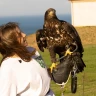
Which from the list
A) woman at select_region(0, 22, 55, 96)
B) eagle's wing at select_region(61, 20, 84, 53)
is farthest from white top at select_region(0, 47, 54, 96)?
eagle's wing at select_region(61, 20, 84, 53)

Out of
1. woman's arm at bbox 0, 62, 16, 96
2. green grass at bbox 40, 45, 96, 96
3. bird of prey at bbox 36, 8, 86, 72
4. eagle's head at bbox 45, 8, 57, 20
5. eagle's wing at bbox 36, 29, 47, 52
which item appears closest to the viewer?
woman's arm at bbox 0, 62, 16, 96

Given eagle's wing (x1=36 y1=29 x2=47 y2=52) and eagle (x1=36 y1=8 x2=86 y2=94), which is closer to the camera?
eagle (x1=36 y1=8 x2=86 y2=94)

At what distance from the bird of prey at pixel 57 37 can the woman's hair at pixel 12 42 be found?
3.22 m

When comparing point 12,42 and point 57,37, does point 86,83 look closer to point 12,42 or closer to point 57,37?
point 57,37

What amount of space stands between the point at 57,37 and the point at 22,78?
3.50m

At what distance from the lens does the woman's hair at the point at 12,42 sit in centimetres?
418

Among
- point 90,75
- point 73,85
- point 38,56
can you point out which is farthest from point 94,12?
Answer: point 38,56

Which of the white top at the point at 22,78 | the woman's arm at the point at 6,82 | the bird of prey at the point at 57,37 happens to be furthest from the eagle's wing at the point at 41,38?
the woman's arm at the point at 6,82

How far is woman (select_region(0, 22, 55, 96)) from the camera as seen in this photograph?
4.12 m

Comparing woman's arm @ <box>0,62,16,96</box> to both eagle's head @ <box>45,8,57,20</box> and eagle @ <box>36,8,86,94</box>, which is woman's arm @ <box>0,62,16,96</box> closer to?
eagle @ <box>36,8,86,94</box>

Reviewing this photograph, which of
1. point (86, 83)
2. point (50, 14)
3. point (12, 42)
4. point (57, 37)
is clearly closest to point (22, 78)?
point (12, 42)

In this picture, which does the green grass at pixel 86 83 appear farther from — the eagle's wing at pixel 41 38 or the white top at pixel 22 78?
the white top at pixel 22 78

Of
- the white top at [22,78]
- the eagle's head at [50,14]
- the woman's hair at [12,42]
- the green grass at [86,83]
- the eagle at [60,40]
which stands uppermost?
the woman's hair at [12,42]

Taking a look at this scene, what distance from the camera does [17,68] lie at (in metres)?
4.18
